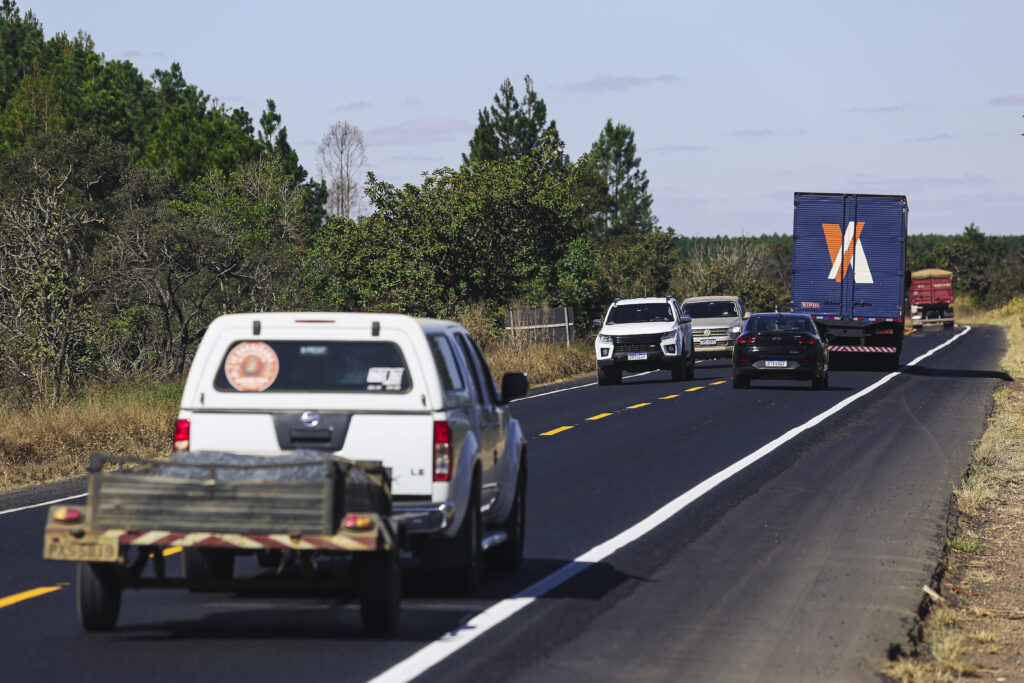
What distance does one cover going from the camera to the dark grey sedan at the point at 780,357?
2977 cm

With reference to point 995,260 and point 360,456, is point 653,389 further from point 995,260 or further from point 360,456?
point 995,260

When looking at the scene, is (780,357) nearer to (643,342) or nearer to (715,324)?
(643,342)

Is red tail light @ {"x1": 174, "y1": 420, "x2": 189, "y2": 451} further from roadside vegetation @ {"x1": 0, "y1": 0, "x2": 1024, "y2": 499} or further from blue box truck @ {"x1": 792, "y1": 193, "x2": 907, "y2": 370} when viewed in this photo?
blue box truck @ {"x1": 792, "y1": 193, "x2": 907, "y2": 370}

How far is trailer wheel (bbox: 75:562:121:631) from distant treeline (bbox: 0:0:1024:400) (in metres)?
13.1

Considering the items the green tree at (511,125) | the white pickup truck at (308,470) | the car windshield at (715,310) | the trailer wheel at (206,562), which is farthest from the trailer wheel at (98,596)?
the green tree at (511,125)

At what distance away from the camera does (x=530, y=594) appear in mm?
8859

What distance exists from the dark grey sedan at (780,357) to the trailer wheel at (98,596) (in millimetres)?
22755

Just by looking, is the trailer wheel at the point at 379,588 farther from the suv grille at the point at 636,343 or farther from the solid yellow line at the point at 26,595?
the suv grille at the point at 636,343

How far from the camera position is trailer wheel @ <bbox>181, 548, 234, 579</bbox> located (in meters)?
8.48

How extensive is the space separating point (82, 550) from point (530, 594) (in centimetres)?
294

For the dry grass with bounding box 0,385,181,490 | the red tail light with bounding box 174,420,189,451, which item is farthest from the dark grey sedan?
the red tail light with bounding box 174,420,189,451

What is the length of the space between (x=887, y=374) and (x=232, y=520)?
32.0 m

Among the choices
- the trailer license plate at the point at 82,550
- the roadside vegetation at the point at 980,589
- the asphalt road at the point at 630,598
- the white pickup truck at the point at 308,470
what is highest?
the white pickup truck at the point at 308,470

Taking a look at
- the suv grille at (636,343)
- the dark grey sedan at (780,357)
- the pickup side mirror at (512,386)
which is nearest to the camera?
the pickup side mirror at (512,386)
